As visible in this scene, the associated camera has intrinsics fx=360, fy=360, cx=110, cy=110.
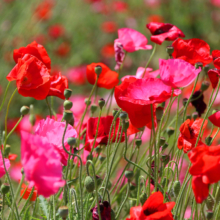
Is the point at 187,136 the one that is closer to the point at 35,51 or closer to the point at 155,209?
the point at 155,209

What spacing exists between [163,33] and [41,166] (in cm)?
57

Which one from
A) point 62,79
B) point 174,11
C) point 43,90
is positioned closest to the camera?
point 43,90

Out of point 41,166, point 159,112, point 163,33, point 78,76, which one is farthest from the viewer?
point 78,76

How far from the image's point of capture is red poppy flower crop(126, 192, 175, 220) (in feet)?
1.84

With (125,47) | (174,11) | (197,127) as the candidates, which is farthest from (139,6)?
(197,127)

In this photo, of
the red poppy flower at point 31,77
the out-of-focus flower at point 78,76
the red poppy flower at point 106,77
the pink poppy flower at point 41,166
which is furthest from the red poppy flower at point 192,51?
the out-of-focus flower at point 78,76

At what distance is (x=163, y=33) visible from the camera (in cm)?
95

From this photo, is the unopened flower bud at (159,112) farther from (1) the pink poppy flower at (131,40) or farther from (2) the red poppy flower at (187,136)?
(1) the pink poppy flower at (131,40)

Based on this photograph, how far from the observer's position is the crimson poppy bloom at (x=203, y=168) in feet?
1.77

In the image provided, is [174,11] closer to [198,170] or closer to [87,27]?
[87,27]

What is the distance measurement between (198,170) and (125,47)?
1.81 feet

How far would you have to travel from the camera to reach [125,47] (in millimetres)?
1019

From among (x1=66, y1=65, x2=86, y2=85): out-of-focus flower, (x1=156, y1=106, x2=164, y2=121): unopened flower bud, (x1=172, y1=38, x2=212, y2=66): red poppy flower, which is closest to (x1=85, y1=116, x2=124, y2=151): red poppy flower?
(x1=156, y1=106, x2=164, y2=121): unopened flower bud

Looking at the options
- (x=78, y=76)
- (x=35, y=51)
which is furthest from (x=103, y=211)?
(x=78, y=76)
